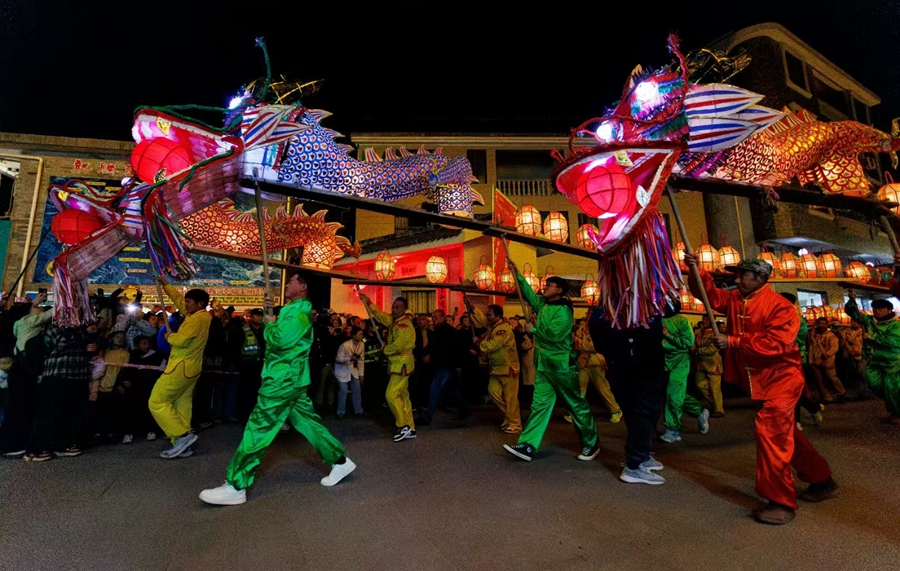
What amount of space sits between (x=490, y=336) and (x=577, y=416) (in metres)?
2.18

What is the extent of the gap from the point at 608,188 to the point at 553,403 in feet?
7.77

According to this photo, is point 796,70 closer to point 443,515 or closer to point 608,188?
point 608,188

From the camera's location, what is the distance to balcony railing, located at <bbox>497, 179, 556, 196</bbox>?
61.2 ft

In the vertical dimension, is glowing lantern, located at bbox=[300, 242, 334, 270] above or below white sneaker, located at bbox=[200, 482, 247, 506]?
above

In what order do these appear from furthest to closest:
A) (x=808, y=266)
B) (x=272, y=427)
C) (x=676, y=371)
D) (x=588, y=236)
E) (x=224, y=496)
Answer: (x=808, y=266) < (x=588, y=236) < (x=676, y=371) < (x=272, y=427) < (x=224, y=496)

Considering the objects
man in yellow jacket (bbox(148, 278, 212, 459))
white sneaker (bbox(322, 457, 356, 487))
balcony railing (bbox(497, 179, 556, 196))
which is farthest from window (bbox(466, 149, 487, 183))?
white sneaker (bbox(322, 457, 356, 487))

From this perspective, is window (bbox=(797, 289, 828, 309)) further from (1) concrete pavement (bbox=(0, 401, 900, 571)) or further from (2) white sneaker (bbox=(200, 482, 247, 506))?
(2) white sneaker (bbox=(200, 482, 247, 506))

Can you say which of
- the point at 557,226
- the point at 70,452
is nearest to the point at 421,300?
the point at 557,226

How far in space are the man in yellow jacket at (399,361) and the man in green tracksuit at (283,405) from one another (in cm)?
183

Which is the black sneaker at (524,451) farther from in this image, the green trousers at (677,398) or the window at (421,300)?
→ the window at (421,300)

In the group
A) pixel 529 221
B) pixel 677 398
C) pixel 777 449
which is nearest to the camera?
pixel 777 449

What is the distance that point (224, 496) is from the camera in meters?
3.50

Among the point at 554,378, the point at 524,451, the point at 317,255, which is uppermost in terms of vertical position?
the point at 317,255

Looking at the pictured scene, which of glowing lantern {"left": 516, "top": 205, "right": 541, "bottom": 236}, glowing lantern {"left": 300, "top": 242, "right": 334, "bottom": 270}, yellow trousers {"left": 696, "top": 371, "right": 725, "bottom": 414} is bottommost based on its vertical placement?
yellow trousers {"left": 696, "top": 371, "right": 725, "bottom": 414}
